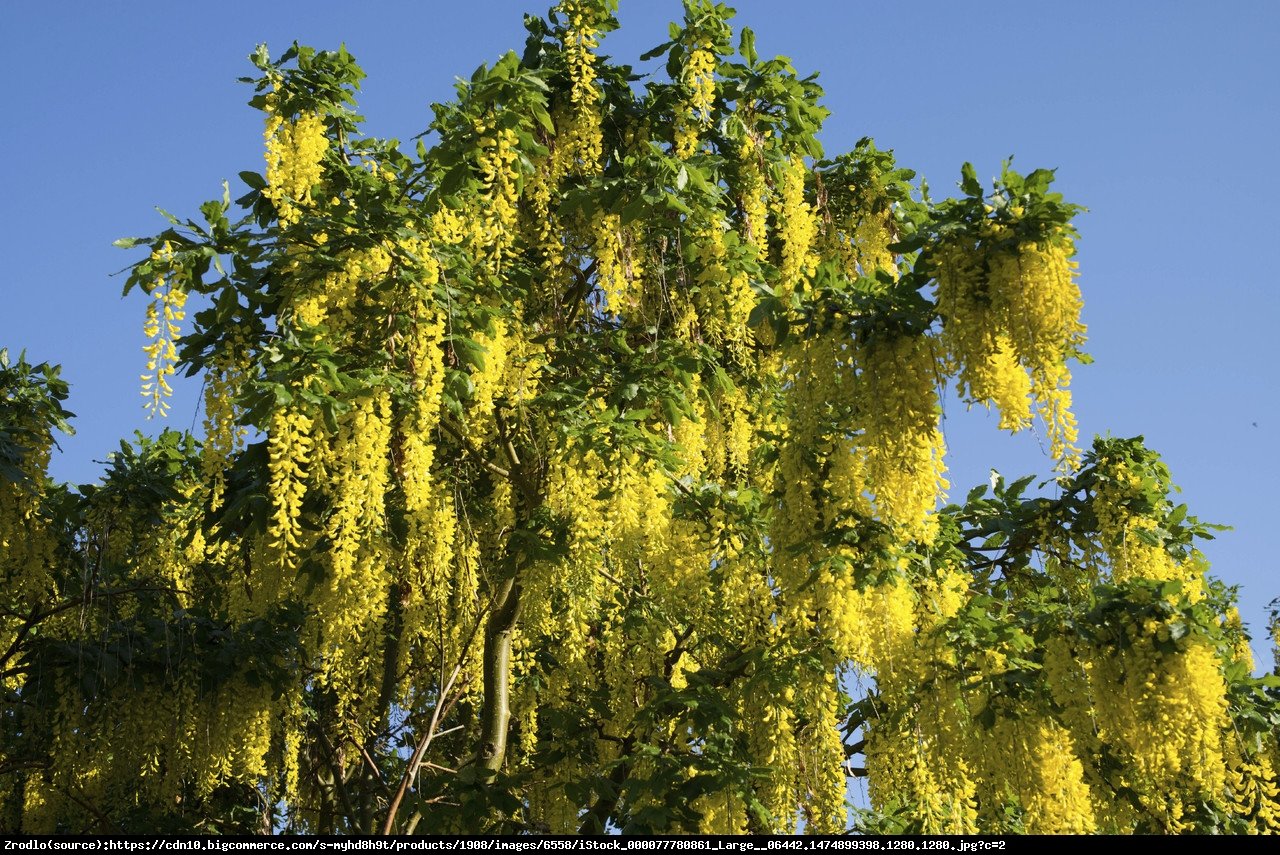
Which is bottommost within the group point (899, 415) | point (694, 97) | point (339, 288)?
point (899, 415)

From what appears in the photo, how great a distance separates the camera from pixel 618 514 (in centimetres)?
634

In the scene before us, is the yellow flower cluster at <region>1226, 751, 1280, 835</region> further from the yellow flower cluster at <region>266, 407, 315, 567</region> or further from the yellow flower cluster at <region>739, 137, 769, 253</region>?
the yellow flower cluster at <region>266, 407, 315, 567</region>

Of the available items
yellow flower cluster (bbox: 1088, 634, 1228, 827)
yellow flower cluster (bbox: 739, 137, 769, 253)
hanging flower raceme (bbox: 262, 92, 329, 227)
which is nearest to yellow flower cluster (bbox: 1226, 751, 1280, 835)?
yellow flower cluster (bbox: 1088, 634, 1228, 827)

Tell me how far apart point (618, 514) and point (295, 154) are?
101 inches

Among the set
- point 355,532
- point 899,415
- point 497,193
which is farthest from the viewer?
point 497,193

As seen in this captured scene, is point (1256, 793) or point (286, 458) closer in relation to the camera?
point (286, 458)

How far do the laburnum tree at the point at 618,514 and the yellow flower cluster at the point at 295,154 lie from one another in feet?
0.08

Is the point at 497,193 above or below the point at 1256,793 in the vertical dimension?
above

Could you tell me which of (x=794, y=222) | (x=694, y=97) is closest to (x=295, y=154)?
(x=694, y=97)

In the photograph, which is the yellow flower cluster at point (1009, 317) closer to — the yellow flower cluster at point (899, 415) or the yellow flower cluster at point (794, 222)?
the yellow flower cluster at point (899, 415)

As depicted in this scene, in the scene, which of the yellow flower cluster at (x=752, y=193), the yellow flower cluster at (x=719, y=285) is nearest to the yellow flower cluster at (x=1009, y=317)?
the yellow flower cluster at (x=719, y=285)

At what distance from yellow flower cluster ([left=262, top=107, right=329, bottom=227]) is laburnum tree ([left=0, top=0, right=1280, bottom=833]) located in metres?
0.02

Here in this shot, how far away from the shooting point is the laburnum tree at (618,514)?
5539 millimetres

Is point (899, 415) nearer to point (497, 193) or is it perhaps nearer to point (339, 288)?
point (497, 193)
